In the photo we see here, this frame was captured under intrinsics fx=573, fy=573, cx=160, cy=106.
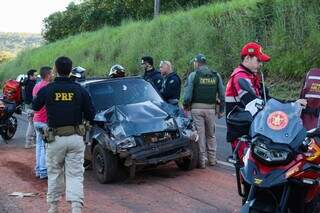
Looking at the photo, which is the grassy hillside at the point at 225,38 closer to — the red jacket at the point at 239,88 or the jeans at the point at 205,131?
the jeans at the point at 205,131

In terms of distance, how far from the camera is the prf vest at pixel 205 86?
31.3 feet

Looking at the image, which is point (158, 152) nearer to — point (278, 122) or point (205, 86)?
point (205, 86)

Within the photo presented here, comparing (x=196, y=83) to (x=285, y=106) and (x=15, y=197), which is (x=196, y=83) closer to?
(x=15, y=197)

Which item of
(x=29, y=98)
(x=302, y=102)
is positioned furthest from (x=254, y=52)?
(x=29, y=98)

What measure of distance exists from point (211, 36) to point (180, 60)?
2112 millimetres

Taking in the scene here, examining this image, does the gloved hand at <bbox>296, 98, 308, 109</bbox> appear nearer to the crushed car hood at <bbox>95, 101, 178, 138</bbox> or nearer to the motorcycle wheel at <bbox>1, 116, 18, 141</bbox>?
the crushed car hood at <bbox>95, 101, 178, 138</bbox>

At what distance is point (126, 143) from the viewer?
28.0 feet

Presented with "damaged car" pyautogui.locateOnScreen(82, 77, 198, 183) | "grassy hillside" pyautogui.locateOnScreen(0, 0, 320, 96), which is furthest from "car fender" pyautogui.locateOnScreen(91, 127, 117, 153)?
"grassy hillside" pyautogui.locateOnScreen(0, 0, 320, 96)

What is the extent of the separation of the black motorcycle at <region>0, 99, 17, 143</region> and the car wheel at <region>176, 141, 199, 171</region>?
605 cm

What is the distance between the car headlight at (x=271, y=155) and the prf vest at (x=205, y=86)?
16.1 feet

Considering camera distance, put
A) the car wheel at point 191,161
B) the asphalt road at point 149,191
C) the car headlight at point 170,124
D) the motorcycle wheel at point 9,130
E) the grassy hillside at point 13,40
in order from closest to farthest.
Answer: the asphalt road at point 149,191 < the car headlight at point 170,124 < the car wheel at point 191,161 < the motorcycle wheel at point 9,130 < the grassy hillside at point 13,40

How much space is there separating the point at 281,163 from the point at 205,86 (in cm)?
503

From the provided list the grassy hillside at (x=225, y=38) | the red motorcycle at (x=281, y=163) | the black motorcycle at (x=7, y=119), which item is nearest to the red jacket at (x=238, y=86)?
the red motorcycle at (x=281, y=163)

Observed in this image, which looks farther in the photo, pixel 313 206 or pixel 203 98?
pixel 203 98
